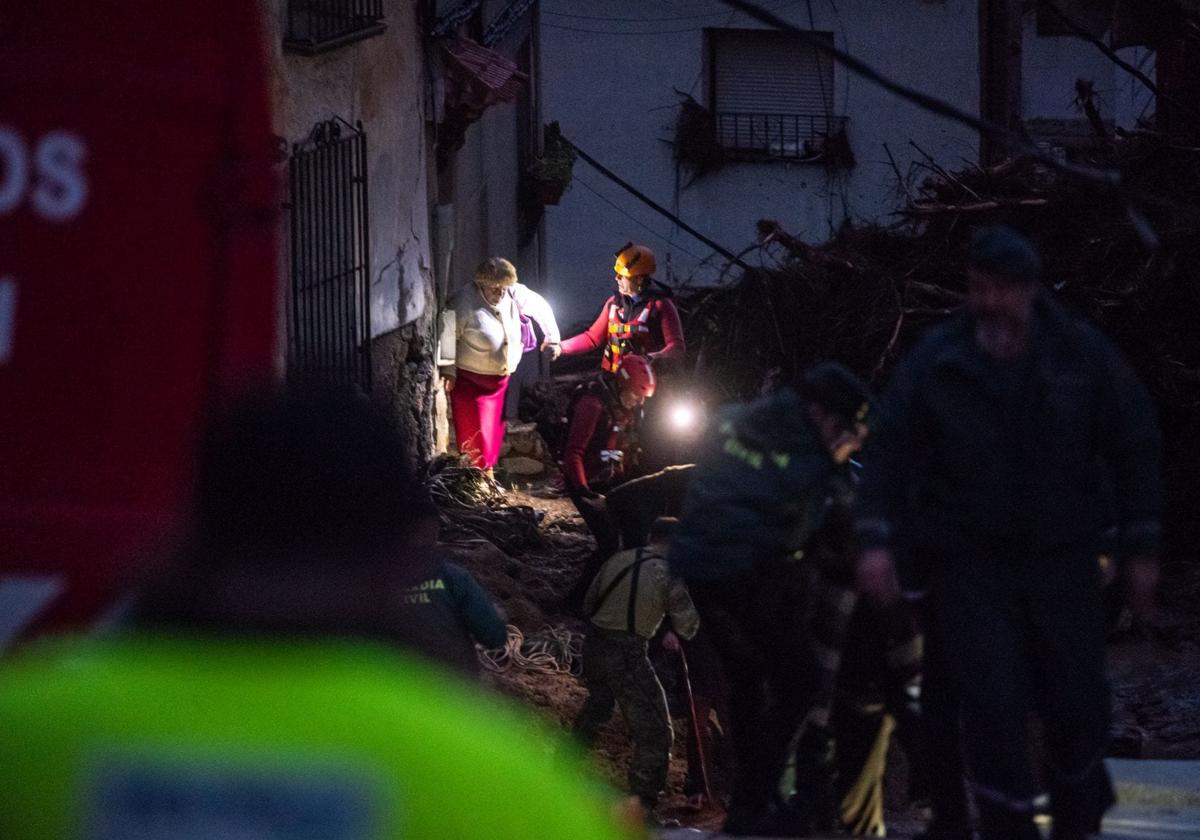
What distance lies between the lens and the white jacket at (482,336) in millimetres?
12906

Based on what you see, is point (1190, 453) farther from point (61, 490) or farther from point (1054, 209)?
point (61, 490)

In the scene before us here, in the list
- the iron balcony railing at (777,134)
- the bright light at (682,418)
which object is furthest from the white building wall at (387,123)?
the iron balcony railing at (777,134)

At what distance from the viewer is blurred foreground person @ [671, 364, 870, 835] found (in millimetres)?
5316

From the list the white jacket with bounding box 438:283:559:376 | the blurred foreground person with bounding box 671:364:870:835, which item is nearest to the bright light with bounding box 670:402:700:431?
the white jacket with bounding box 438:283:559:376

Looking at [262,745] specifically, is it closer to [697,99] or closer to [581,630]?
[581,630]

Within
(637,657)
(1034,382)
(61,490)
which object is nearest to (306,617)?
(61,490)

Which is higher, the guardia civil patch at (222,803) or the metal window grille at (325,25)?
the metal window grille at (325,25)

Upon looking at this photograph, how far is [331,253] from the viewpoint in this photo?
9.52m

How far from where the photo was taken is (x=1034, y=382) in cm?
462

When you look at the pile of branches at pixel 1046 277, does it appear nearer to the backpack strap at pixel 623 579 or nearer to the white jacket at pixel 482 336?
the white jacket at pixel 482 336

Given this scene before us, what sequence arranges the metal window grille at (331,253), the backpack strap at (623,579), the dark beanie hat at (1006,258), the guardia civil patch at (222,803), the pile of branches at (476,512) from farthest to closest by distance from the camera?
the pile of branches at (476,512) < the metal window grille at (331,253) < the backpack strap at (623,579) < the dark beanie hat at (1006,258) < the guardia civil patch at (222,803)

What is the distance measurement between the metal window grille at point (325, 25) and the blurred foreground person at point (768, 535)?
4.36m

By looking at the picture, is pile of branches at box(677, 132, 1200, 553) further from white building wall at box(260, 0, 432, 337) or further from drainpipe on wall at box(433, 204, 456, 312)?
white building wall at box(260, 0, 432, 337)

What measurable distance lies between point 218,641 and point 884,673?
4.12m
